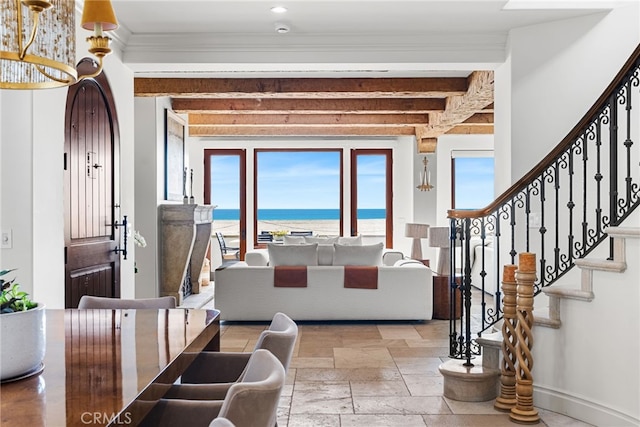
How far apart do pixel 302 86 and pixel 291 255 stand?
6.63 ft

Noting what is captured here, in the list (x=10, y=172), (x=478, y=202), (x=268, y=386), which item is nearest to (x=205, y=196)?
(x=478, y=202)

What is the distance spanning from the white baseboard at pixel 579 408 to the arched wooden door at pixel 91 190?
326 cm

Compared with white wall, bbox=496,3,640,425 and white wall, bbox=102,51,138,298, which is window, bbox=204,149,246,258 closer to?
white wall, bbox=102,51,138,298

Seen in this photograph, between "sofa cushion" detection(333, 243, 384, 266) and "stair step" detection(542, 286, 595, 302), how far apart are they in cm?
299

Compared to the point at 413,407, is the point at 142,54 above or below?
above

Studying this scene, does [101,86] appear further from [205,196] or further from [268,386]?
[205,196]

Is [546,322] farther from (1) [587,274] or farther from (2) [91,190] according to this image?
(2) [91,190]

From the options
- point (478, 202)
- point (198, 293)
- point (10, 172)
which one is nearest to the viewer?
point (10, 172)

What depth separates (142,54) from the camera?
520cm

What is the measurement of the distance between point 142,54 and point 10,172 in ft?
7.25

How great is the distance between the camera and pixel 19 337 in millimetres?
1502

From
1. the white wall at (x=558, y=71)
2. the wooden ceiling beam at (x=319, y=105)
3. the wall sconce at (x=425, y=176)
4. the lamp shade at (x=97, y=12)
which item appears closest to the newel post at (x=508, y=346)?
the white wall at (x=558, y=71)

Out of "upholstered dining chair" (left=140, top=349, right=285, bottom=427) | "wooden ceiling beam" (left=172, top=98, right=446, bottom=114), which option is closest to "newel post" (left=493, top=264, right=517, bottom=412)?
"upholstered dining chair" (left=140, top=349, right=285, bottom=427)

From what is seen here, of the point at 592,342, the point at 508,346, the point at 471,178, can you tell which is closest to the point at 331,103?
the point at 471,178
